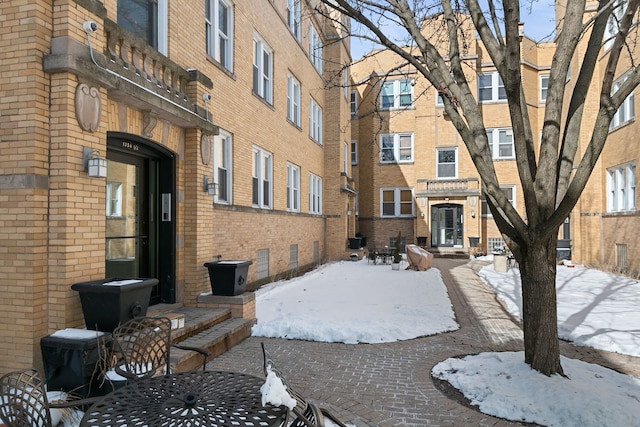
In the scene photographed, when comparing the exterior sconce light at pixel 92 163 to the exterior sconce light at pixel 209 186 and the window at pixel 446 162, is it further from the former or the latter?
the window at pixel 446 162

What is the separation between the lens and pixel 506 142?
2620cm

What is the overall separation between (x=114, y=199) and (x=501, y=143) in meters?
24.8

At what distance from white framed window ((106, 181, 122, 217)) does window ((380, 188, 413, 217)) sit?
23.0 metres

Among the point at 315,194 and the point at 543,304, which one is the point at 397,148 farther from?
the point at 543,304

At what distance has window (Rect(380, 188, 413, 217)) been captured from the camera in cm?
2800

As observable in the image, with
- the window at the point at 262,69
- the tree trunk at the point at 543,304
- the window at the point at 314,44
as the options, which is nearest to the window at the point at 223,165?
the window at the point at 262,69

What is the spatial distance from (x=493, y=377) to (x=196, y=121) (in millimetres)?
5851

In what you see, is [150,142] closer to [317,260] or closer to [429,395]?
[429,395]

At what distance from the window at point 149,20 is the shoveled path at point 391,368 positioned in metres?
5.43

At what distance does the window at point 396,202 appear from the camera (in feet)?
91.9

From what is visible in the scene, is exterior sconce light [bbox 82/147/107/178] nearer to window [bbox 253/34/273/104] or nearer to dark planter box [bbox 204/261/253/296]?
dark planter box [bbox 204/261/253/296]

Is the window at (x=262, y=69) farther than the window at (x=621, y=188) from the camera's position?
No

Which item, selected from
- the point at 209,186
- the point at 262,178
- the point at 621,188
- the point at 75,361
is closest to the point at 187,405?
the point at 75,361

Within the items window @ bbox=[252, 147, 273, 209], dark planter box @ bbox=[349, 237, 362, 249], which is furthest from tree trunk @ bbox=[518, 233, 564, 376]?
dark planter box @ bbox=[349, 237, 362, 249]
